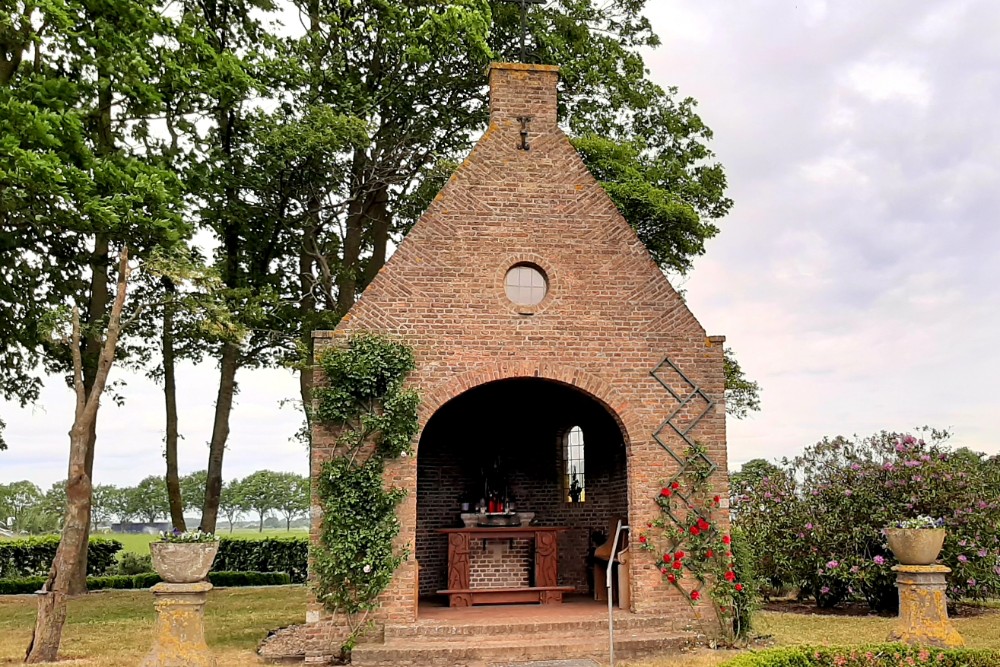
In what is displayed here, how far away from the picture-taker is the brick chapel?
11117 mm

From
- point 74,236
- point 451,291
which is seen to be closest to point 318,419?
point 451,291

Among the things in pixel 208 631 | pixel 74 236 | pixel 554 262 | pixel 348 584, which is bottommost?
pixel 208 631

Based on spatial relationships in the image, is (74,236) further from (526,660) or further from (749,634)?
(749,634)

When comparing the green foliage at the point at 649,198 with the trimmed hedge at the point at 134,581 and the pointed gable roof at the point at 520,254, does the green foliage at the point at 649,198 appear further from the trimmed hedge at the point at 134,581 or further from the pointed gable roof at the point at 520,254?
the trimmed hedge at the point at 134,581

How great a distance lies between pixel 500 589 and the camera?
41.1 ft

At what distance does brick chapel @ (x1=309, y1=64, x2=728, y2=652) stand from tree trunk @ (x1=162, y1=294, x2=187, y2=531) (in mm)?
7990

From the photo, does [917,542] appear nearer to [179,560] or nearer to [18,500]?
[179,560]

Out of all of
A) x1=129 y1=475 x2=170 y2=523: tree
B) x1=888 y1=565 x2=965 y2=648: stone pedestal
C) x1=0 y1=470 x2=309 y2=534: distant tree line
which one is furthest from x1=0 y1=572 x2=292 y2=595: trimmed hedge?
x1=129 y1=475 x2=170 y2=523: tree

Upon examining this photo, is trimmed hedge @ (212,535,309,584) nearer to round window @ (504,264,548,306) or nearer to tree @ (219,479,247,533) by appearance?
round window @ (504,264,548,306)

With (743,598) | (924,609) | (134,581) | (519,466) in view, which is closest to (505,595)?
(519,466)

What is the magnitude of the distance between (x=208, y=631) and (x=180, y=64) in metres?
10.5

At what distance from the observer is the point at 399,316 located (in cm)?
1116

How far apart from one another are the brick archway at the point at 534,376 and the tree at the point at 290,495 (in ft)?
184

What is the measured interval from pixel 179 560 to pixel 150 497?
66.6 metres
